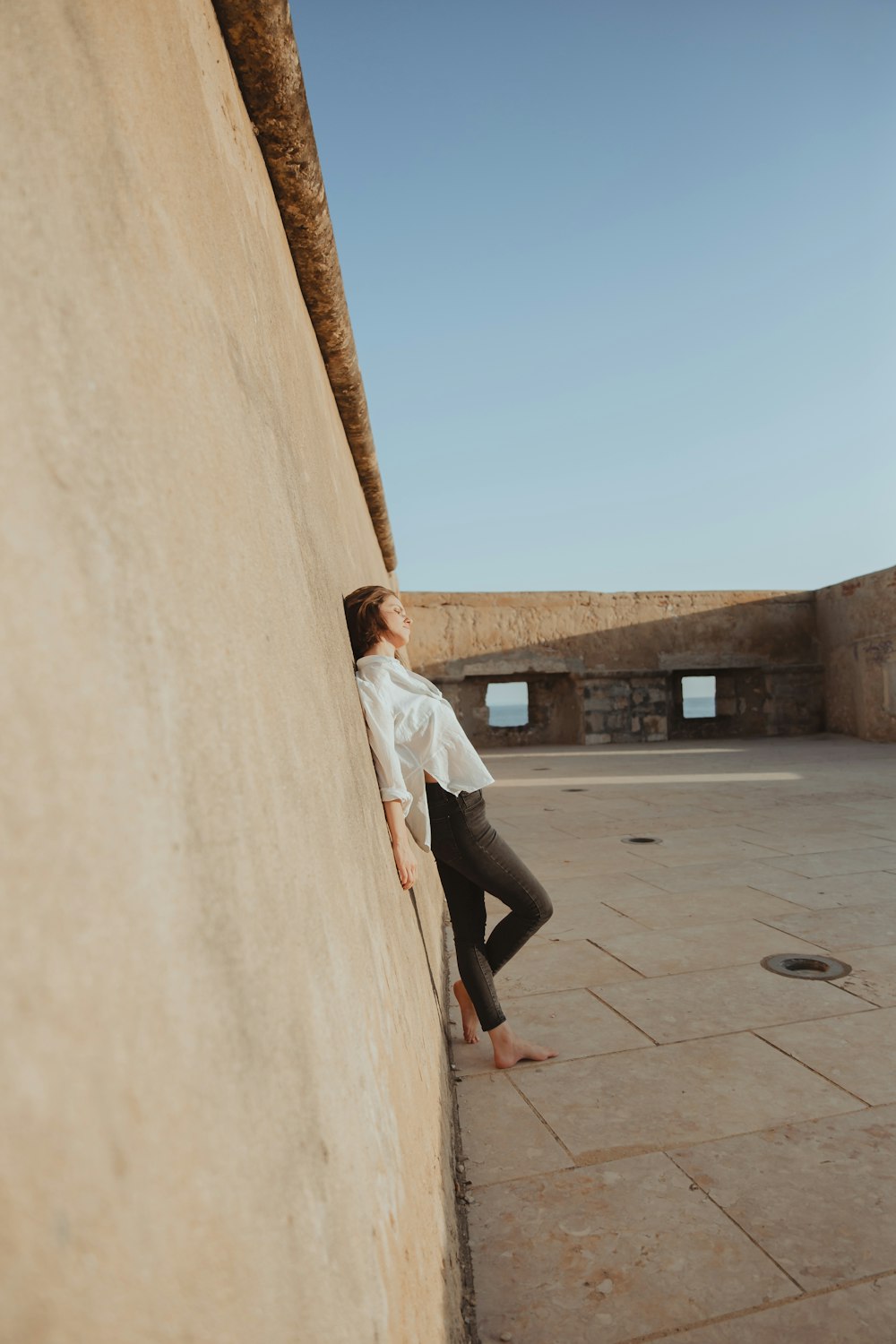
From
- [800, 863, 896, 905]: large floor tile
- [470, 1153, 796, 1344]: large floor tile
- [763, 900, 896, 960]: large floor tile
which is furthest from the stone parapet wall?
[470, 1153, 796, 1344]: large floor tile

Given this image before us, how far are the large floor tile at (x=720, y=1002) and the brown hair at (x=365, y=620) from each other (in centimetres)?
171

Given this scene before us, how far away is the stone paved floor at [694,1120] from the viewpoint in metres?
1.74

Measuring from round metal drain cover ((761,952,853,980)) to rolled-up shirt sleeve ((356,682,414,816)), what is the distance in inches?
85.3

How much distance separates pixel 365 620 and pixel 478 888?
101 cm

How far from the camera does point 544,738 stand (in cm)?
1708

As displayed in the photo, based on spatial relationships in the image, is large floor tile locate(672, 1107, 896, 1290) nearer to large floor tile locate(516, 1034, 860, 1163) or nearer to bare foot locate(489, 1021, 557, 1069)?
large floor tile locate(516, 1034, 860, 1163)

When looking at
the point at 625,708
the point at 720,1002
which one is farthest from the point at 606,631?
the point at 720,1002

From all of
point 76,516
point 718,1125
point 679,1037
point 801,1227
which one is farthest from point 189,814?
point 679,1037

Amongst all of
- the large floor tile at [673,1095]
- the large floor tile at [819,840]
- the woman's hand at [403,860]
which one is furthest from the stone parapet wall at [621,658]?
the woman's hand at [403,860]

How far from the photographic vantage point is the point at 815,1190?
206cm

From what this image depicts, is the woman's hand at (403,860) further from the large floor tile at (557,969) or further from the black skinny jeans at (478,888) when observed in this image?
the large floor tile at (557,969)

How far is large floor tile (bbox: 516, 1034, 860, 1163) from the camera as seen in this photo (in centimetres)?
235

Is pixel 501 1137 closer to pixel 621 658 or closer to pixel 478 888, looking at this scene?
pixel 478 888

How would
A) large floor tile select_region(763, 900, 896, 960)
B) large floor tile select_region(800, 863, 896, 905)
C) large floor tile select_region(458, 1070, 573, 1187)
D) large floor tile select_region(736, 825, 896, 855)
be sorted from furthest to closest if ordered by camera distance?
large floor tile select_region(736, 825, 896, 855), large floor tile select_region(800, 863, 896, 905), large floor tile select_region(763, 900, 896, 960), large floor tile select_region(458, 1070, 573, 1187)
